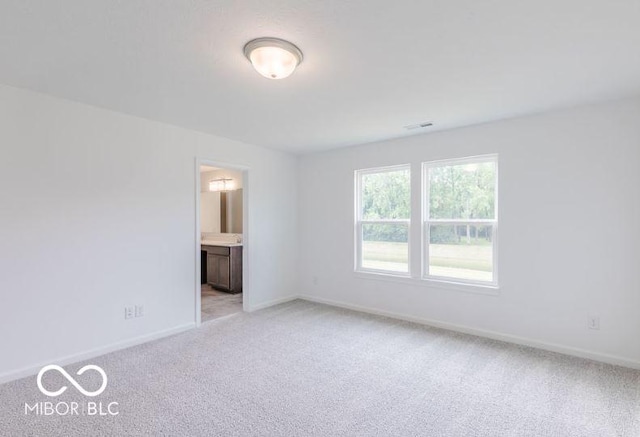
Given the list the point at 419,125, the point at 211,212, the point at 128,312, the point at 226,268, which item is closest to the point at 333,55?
the point at 419,125

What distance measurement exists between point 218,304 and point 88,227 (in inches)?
92.6

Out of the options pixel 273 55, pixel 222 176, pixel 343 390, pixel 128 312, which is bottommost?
pixel 343 390

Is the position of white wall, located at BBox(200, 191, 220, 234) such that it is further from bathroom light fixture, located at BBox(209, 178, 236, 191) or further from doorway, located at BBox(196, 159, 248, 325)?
bathroom light fixture, located at BBox(209, 178, 236, 191)

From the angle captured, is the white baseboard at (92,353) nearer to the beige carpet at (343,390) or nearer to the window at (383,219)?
the beige carpet at (343,390)

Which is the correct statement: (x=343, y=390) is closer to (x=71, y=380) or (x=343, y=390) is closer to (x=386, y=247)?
(x=71, y=380)

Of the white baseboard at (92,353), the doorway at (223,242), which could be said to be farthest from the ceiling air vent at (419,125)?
the white baseboard at (92,353)

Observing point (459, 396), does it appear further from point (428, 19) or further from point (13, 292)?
point (13, 292)

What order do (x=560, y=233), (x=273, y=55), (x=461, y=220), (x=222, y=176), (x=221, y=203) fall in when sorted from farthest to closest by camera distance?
(x=222, y=176) < (x=221, y=203) < (x=461, y=220) < (x=560, y=233) < (x=273, y=55)

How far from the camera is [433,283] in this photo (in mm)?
4039

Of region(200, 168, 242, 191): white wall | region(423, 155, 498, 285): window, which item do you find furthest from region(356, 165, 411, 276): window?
region(200, 168, 242, 191): white wall

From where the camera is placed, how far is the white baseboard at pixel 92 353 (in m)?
2.63

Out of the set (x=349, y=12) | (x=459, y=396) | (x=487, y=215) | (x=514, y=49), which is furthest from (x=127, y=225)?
(x=487, y=215)

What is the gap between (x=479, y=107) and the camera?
316 cm

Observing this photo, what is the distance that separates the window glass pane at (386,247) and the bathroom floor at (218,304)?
2.01 meters
